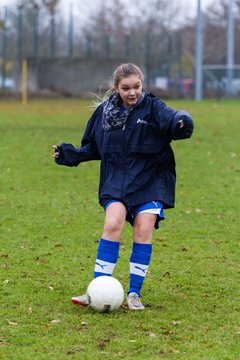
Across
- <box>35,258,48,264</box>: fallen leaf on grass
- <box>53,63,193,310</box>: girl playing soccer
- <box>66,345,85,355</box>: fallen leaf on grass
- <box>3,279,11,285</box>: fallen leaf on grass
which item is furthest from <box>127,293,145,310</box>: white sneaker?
<box>35,258,48,264</box>: fallen leaf on grass

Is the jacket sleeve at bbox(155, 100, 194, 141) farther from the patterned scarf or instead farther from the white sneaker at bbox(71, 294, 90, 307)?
the white sneaker at bbox(71, 294, 90, 307)

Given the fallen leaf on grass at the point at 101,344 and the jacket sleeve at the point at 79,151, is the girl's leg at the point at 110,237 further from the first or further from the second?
the fallen leaf on grass at the point at 101,344

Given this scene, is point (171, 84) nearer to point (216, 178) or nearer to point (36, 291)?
point (216, 178)

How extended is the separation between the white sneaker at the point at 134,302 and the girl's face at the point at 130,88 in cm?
139

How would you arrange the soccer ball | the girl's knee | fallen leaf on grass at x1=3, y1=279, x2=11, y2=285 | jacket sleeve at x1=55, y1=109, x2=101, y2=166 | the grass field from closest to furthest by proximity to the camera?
the grass field, the soccer ball, the girl's knee, jacket sleeve at x1=55, y1=109, x2=101, y2=166, fallen leaf on grass at x1=3, y1=279, x2=11, y2=285

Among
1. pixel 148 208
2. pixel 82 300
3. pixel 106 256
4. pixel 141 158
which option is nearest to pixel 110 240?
pixel 106 256

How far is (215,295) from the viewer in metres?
6.52

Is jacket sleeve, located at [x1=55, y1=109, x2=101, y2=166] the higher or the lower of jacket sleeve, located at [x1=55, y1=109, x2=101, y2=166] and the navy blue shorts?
the higher

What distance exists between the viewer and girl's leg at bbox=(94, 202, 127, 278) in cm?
603

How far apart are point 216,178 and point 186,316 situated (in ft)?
25.8

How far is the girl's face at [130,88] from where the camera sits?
6051mm

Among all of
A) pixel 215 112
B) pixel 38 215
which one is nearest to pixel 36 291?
pixel 38 215

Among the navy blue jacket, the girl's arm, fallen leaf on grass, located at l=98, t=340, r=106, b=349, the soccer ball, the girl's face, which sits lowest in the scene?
fallen leaf on grass, located at l=98, t=340, r=106, b=349

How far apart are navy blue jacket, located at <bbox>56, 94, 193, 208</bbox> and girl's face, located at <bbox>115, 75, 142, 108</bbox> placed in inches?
3.9
